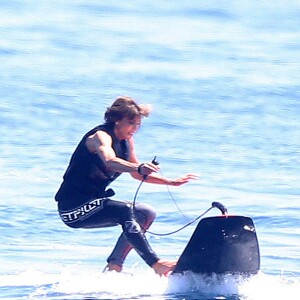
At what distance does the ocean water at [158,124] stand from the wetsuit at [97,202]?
37cm

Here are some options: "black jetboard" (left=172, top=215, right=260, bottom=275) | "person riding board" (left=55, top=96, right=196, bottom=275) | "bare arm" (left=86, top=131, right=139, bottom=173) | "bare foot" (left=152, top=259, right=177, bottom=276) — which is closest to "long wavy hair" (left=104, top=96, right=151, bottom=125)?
"person riding board" (left=55, top=96, right=196, bottom=275)

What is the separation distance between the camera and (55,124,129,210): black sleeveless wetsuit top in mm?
9727

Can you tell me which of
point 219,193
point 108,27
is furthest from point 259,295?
point 108,27

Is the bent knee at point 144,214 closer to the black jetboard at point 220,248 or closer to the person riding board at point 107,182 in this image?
the person riding board at point 107,182

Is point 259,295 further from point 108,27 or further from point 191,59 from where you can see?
point 108,27

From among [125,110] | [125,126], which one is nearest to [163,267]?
[125,126]

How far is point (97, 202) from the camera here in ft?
32.0

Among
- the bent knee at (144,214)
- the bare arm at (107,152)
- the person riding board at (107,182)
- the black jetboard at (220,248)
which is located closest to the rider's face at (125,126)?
the person riding board at (107,182)

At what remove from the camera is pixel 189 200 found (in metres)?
16.1

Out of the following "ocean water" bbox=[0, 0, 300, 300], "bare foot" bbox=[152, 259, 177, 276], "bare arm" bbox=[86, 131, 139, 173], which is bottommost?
"ocean water" bbox=[0, 0, 300, 300]

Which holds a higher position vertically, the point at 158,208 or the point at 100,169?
the point at 100,169

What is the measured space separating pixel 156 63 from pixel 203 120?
5542mm

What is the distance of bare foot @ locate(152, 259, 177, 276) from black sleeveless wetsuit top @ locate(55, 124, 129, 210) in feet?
2.24

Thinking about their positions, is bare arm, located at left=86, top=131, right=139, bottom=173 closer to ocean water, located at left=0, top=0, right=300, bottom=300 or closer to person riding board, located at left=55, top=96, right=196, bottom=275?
person riding board, located at left=55, top=96, right=196, bottom=275
